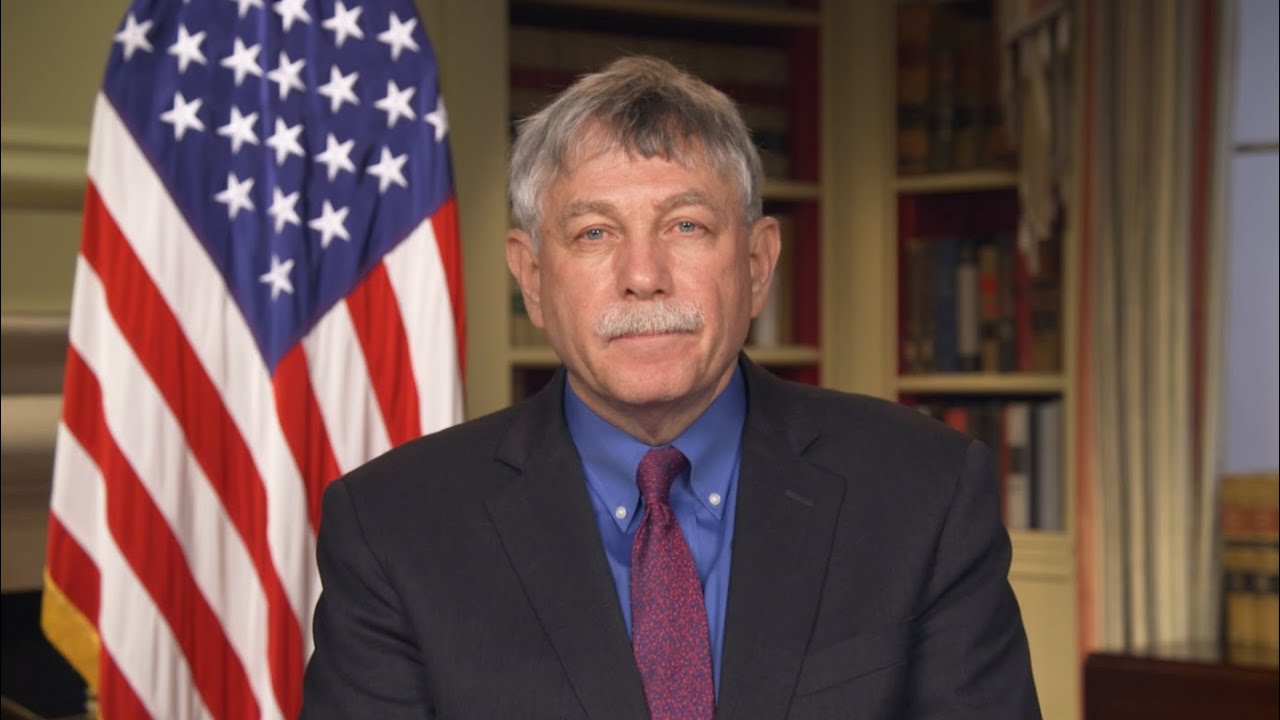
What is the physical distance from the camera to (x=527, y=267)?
1753 mm

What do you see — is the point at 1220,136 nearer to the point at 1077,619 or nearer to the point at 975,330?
the point at 975,330

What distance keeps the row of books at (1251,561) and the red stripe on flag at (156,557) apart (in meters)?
2.20

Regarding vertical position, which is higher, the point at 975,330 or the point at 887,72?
the point at 887,72

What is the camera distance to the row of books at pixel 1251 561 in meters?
3.52

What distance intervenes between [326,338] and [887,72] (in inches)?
78.8

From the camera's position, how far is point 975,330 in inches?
159

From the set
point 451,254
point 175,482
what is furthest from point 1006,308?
point 175,482

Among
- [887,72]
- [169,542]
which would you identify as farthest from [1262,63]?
[169,542]

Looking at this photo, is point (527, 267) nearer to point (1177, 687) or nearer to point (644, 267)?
point (644, 267)

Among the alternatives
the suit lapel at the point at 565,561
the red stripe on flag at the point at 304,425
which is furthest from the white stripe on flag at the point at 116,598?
the suit lapel at the point at 565,561

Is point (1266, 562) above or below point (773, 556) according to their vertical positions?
below

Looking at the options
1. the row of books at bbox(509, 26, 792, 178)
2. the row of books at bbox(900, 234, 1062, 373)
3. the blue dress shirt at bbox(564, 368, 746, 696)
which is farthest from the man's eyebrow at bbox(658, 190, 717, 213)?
the row of books at bbox(900, 234, 1062, 373)

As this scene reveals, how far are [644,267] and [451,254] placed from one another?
1125 mm

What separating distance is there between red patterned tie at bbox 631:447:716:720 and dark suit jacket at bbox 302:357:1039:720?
0.07ft
